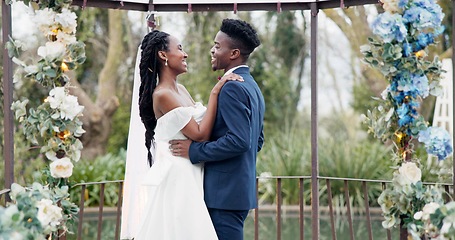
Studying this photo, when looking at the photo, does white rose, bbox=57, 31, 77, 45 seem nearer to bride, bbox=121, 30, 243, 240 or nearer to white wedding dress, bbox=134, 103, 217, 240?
bride, bbox=121, 30, 243, 240

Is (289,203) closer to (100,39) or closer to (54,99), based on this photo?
(100,39)

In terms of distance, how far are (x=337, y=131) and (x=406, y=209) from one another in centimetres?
1285

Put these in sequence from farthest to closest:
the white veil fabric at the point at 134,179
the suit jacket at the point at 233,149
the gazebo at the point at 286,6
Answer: the gazebo at the point at 286,6 < the white veil fabric at the point at 134,179 < the suit jacket at the point at 233,149

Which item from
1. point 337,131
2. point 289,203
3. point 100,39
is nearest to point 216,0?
point 289,203

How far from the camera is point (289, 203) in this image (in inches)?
396

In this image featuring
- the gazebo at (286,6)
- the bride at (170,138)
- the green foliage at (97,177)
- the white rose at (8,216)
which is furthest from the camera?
the green foliage at (97,177)

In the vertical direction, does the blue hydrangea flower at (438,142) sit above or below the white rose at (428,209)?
above

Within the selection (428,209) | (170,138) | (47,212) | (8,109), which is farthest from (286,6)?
(47,212)

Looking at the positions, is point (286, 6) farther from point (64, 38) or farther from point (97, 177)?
point (97, 177)

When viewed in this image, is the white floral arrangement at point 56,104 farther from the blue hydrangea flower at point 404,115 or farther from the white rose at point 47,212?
the blue hydrangea flower at point 404,115

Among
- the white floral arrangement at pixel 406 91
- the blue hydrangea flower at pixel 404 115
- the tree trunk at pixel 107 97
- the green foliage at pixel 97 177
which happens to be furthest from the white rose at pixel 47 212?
the tree trunk at pixel 107 97

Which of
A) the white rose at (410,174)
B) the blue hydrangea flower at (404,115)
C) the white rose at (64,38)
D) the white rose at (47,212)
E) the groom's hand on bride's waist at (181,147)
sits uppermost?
the white rose at (64,38)

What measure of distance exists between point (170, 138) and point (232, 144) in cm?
41

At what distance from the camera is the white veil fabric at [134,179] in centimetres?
430
